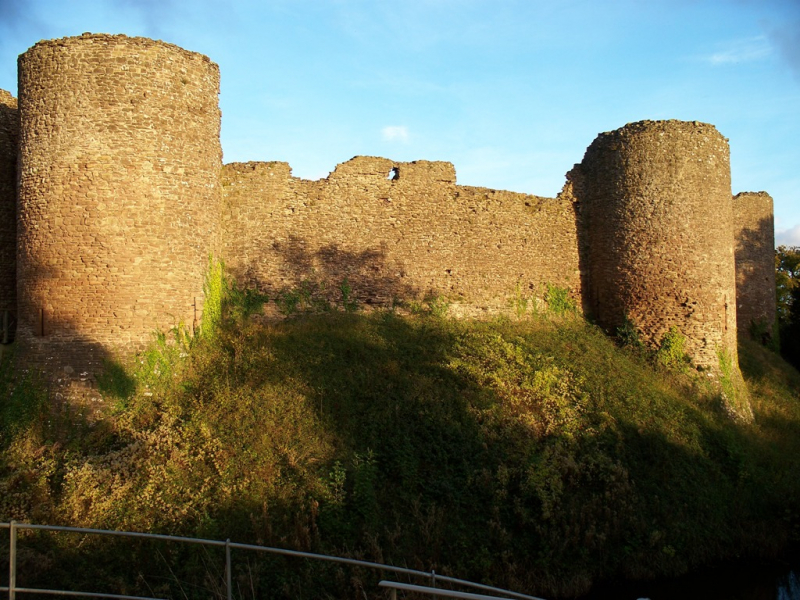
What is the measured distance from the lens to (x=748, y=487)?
42.0ft

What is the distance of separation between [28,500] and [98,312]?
135 inches

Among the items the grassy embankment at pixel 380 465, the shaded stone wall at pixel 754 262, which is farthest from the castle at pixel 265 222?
the shaded stone wall at pixel 754 262

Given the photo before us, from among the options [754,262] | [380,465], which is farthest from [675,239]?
[380,465]

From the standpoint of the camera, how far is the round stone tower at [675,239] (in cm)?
1623

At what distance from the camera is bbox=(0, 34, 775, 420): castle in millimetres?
11789

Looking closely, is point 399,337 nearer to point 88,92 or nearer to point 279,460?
point 279,460

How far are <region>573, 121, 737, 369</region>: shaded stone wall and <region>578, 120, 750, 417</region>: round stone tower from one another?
0.08ft

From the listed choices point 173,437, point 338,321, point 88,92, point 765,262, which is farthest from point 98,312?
point 765,262

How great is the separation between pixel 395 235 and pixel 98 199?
22.5 feet

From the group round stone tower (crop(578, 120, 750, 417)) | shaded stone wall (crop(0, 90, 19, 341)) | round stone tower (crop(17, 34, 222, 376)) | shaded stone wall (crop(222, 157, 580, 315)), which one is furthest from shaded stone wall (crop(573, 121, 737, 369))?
shaded stone wall (crop(0, 90, 19, 341))

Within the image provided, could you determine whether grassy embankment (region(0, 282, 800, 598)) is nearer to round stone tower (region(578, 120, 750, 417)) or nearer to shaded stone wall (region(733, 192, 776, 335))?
round stone tower (region(578, 120, 750, 417))

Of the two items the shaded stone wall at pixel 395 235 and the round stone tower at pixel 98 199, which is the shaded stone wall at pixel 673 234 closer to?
the shaded stone wall at pixel 395 235

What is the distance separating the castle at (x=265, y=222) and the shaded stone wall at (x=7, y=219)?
3 cm

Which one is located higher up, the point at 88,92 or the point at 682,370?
the point at 88,92
